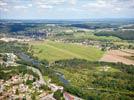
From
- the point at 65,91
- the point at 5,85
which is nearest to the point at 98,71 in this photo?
the point at 65,91

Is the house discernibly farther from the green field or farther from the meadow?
the green field

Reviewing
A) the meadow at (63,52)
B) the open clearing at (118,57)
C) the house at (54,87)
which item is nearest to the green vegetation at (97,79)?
the house at (54,87)

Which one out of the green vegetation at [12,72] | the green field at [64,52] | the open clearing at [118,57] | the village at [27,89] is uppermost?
the village at [27,89]

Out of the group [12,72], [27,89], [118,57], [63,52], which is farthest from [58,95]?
[63,52]

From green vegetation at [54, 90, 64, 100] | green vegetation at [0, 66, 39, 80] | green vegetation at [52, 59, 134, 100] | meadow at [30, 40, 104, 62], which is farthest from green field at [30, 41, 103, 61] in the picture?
green vegetation at [54, 90, 64, 100]

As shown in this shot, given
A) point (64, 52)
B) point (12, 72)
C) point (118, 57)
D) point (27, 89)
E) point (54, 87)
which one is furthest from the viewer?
point (64, 52)

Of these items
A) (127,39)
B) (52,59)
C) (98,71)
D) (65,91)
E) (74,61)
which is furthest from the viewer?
(127,39)

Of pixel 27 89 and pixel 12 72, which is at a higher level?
pixel 27 89

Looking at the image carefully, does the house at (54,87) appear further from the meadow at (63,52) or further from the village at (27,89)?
the meadow at (63,52)

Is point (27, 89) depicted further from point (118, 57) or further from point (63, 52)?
point (63, 52)

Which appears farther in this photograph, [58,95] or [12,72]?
[12,72]

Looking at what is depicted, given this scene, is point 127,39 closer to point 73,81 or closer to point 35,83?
point 73,81
